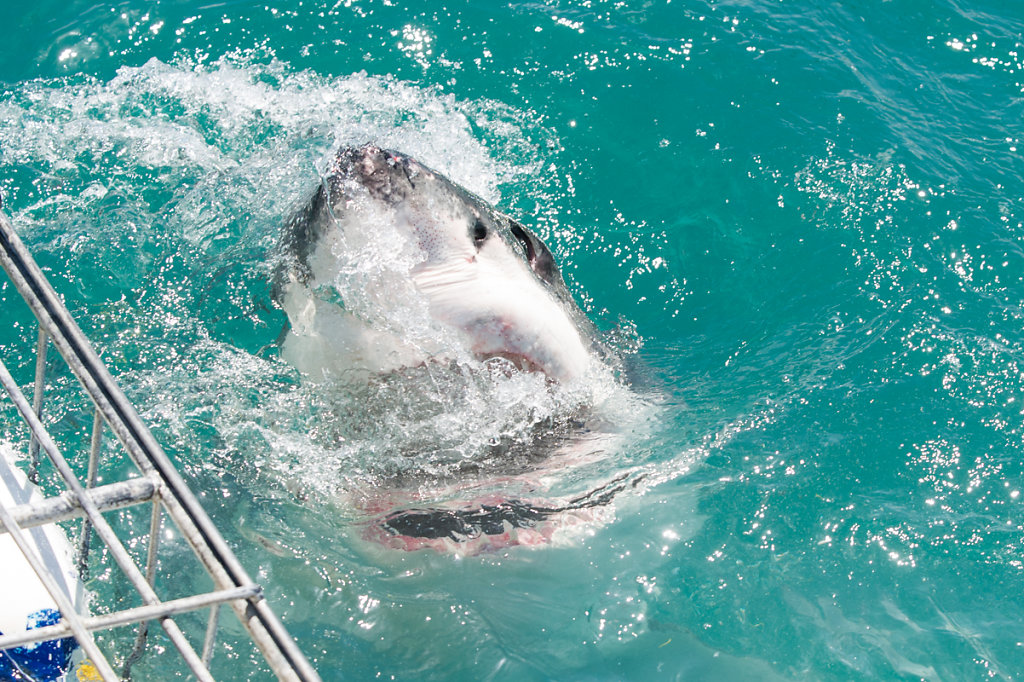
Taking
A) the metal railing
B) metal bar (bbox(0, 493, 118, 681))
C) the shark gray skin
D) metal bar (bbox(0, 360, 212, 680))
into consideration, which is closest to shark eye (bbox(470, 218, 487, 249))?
the shark gray skin

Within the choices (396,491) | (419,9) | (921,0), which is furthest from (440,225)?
(921,0)

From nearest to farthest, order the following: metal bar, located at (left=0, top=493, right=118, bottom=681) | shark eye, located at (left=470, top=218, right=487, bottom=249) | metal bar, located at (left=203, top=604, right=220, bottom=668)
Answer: metal bar, located at (left=0, top=493, right=118, bottom=681), metal bar, located at (left=203, top=604, right=220, bottom=668), shark eye, located at (left=470, top=218, right=487, bottom=249)

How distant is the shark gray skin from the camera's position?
83.4 inches

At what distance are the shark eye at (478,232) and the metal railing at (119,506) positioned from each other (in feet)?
3.55

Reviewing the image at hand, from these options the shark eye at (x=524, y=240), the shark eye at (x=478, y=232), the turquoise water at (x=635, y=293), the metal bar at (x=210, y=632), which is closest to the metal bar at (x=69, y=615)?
the metal bar at (x=210, y=632)

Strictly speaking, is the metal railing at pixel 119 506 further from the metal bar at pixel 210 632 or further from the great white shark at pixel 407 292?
the great white shark at pixel 407 292

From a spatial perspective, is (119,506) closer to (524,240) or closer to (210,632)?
(210,632)

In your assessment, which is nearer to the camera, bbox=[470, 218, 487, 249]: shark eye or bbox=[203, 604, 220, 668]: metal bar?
bbox=[203, 604, 220, 668]: metal bar

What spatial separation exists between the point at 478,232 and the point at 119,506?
3.96 feet

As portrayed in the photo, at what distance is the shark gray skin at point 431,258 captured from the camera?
2.12 m

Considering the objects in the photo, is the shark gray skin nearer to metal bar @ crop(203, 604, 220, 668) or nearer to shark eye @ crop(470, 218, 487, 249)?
shark eye @ crop(470, 218, 487, 249)

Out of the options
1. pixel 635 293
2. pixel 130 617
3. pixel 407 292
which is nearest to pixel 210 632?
pixel 130 617

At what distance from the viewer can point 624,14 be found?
552 cm

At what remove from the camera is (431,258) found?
215 cm
